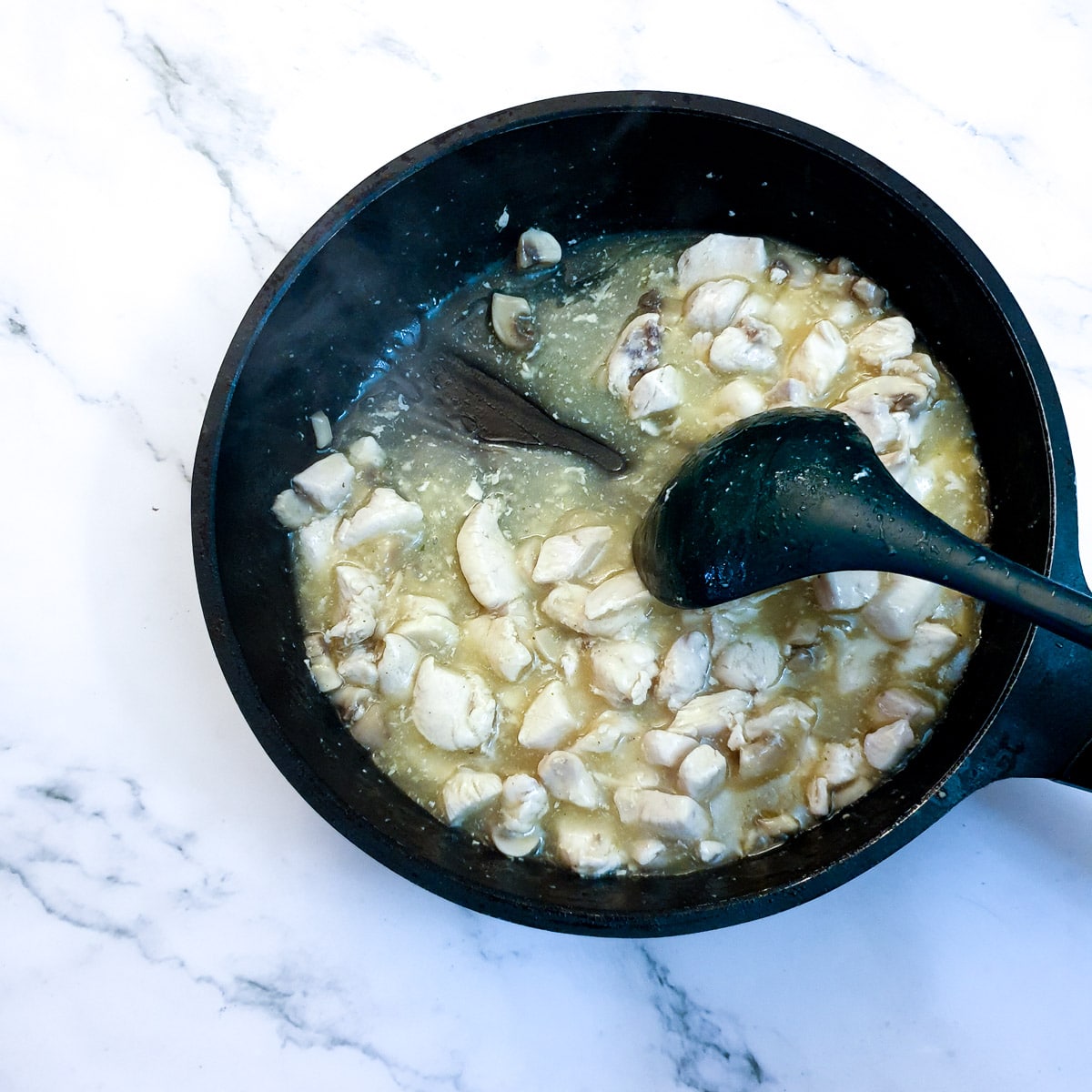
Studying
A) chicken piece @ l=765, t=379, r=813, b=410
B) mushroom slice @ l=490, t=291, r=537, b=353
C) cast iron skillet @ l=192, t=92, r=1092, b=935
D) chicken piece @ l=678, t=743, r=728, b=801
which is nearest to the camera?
cast iron skillet @ l=192, t=92, r=1092, b=935

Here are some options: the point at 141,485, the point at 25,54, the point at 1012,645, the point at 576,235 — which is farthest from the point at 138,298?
the point at 1012,645

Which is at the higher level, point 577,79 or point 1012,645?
point 577,79

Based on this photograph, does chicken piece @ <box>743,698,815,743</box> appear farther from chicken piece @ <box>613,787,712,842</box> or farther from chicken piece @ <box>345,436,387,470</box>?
chicken piece @ <box>345,436,387,470</box>

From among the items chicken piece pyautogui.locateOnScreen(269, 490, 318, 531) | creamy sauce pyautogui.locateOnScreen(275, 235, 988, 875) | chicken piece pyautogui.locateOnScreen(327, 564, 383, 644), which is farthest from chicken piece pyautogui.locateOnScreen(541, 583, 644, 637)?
chicken piece pyautogui.locateOnScreen(269, 490, 318, 531)

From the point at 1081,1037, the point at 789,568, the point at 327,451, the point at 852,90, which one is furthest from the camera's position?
the point at 852,90

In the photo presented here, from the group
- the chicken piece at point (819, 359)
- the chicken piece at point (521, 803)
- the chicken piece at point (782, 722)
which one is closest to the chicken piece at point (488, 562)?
the chicken piece at point (521, 803)

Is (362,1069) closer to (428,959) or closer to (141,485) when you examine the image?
(428,959)

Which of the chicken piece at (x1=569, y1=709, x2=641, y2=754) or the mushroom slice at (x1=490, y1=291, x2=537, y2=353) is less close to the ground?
the mushroom slice at (x1=490, y1=291, x2=537, y2=353)
